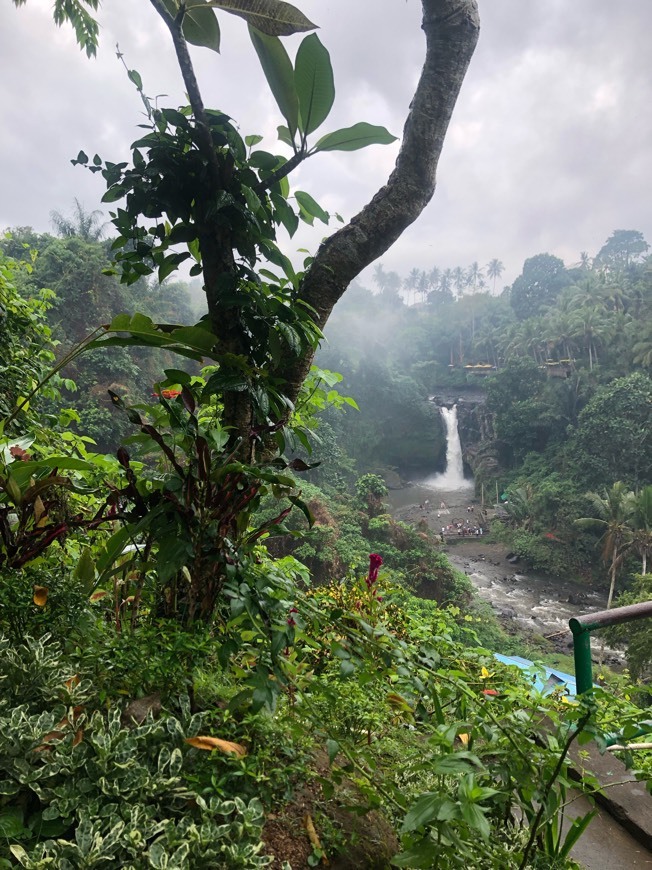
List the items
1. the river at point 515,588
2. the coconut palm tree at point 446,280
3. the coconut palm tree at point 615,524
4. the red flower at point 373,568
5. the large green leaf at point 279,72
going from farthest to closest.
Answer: the coconut palm tree at point 446,280
the coconut palm tree at point 615,524
the river at point 515,588
the red flower at point 373,568
the large green leaf at point 279,72

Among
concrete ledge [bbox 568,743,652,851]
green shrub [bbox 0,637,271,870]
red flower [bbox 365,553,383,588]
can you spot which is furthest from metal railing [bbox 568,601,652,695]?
green shrub [bbox 0,637,271,870]

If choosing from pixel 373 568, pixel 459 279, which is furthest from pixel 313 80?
pixel 459 279

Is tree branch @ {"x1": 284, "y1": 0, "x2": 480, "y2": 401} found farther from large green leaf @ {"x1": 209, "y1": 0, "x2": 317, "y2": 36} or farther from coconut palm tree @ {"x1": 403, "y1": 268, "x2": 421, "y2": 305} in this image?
coconut palm tree @ {"x1": 403, "y1": 268, "x2": 421, "y2": 305}

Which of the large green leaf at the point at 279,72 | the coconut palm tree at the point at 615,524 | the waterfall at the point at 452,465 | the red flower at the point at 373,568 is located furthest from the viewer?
→ the waterfall at the point at 452,465

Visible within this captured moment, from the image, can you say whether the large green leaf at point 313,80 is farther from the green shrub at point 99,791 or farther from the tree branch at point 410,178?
the green shrub at point 99,791

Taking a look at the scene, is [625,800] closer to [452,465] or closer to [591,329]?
[591,329]

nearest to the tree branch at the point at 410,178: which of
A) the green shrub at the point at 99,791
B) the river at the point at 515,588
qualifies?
the green shrub at the point at 99,791

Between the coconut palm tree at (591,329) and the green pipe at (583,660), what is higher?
the coconut palm tree at (591,329)

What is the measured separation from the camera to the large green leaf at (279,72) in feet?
3.49

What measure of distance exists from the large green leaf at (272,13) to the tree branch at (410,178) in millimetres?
386

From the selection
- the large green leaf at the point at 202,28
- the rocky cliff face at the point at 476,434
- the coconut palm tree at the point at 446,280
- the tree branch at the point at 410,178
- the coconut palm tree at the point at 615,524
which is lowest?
the coconut palm tree at the point at 615,524

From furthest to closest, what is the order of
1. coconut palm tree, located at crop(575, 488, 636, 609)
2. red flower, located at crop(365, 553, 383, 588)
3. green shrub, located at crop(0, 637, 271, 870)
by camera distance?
1. coconut palm tree, located at crop(575, 488, 636, 609)
2. red flower, located at crop(365, 553, 383, 588)
3. green shrub, located at crop(0, 637, 271, 870)

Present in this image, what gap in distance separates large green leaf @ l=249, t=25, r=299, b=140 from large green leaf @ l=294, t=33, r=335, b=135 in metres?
0.03

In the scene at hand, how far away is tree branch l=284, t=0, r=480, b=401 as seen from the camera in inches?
46.9
